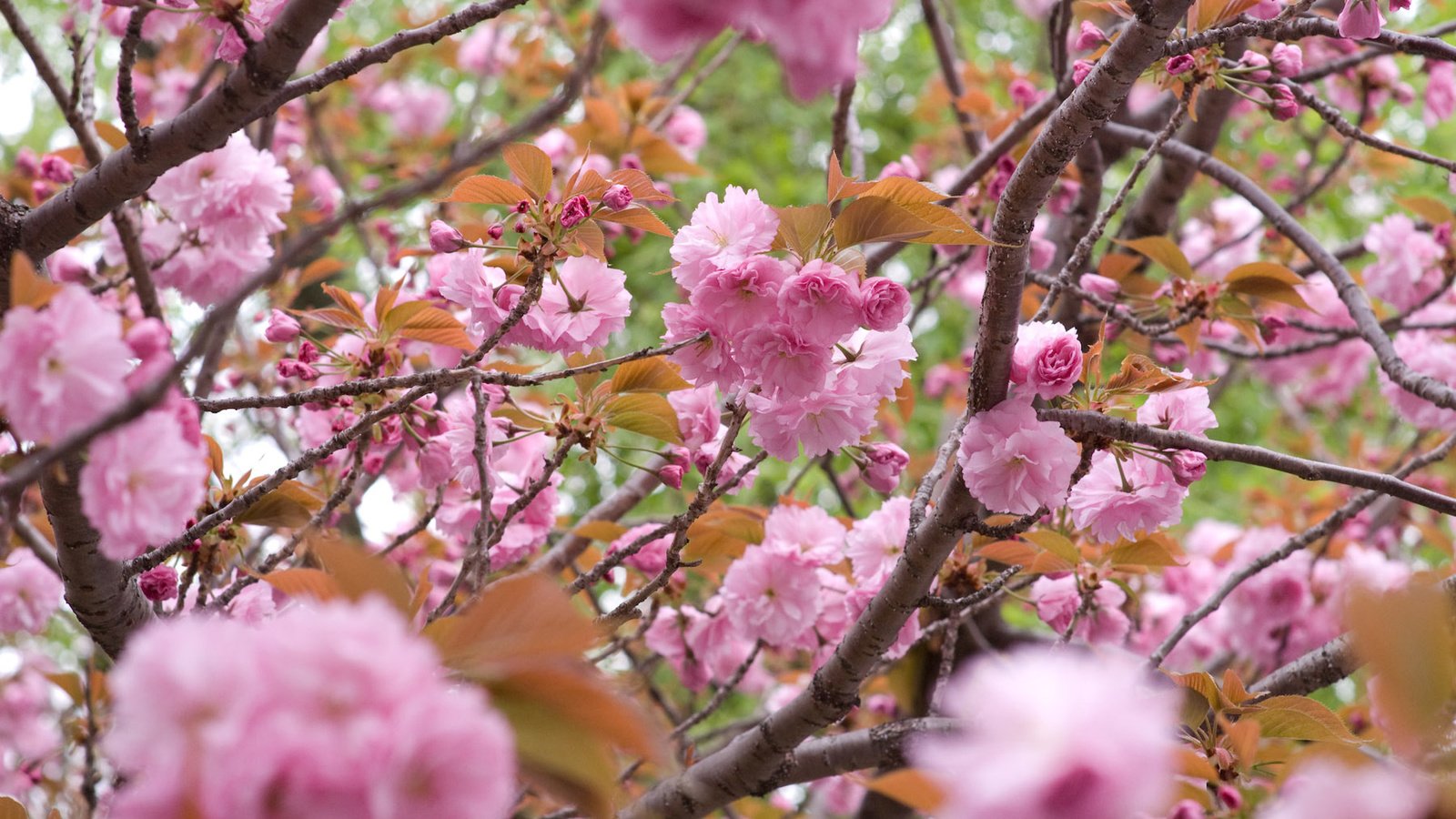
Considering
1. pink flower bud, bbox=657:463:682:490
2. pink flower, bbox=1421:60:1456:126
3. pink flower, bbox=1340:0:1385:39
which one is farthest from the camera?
pink flower, bbox=1421:60:1456:126

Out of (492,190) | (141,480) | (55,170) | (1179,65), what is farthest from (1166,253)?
(55,170)

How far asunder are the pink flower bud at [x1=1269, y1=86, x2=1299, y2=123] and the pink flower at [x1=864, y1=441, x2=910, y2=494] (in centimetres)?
77

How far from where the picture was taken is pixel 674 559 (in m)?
1.28

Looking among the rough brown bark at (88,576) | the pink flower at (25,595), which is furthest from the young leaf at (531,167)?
the pink flower at (25,595)

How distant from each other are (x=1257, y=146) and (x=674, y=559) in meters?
4.23

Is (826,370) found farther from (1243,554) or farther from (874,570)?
(1243,554)

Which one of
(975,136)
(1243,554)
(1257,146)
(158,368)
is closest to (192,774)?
(158,368)

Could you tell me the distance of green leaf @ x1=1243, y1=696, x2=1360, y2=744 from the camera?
1047 millimetres

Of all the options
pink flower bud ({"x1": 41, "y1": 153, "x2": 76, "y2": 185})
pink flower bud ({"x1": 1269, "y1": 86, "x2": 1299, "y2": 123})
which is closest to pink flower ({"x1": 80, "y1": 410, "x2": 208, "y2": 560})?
pink flower bud ({"x1": 41, "y1": 153, "x2": 76, "y2": 185})

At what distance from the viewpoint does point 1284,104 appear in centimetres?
156

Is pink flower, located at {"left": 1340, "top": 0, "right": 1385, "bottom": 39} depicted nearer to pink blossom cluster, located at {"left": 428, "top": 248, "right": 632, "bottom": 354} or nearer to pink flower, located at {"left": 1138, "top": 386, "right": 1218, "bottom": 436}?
pink flower, located at {"left": 1138, "top": 386, "right": 1218, "bottom": 436}

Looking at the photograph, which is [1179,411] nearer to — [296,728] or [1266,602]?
[296,728]

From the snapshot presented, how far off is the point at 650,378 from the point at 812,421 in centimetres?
22

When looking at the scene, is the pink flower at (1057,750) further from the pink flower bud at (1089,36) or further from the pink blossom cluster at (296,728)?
the pink flower bud at (1089,36)
